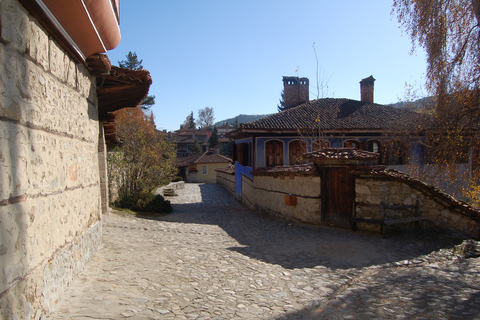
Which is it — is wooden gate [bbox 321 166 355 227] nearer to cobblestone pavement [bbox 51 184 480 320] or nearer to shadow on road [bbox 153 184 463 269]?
shadow on road [bbox 153 184 463 269]

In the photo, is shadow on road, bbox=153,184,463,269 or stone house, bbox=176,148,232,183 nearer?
shadow on road, bbox=153,184,463,269

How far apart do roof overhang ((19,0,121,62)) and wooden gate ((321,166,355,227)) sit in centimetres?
628

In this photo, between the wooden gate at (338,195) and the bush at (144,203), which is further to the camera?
the bush at (144,203)

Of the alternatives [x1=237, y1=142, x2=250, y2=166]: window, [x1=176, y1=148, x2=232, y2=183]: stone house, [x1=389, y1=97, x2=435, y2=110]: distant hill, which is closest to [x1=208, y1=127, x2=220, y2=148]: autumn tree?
[x1=176, y1=148, x2=232, y2=183]: stone house

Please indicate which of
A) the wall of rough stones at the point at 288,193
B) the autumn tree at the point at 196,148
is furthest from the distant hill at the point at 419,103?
the autumn tree at the point at 196,148

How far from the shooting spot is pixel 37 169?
9.34 feet

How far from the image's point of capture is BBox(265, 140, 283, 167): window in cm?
1528

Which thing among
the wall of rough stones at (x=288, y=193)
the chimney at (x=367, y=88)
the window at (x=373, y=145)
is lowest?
the wall of rough stones at (x=288, y=193)

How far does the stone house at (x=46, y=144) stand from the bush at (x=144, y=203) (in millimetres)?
7641

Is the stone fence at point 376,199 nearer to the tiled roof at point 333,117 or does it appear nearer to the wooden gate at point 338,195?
the wooden gate at point 338,195

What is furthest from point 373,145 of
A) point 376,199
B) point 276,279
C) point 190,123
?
point 190,123

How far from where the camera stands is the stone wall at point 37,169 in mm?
2279

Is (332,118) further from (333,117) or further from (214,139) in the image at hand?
(214,139)

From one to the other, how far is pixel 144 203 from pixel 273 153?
249 inches
